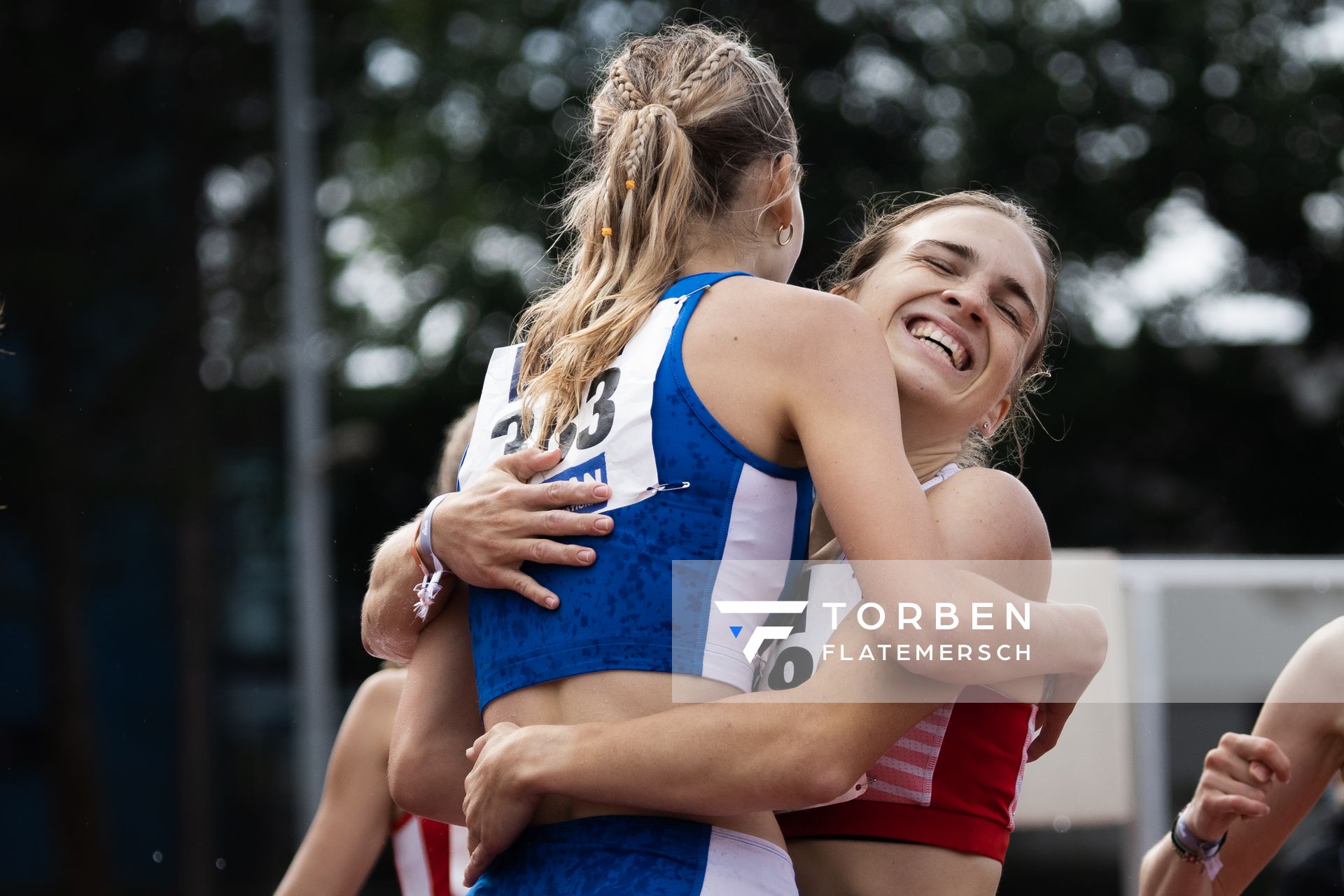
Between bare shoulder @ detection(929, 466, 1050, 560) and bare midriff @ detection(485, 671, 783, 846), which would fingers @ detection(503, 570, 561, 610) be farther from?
bare shoulder @ detection(929, 466, 1050, 560)

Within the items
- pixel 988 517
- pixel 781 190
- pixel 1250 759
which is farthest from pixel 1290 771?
pixel 781 190

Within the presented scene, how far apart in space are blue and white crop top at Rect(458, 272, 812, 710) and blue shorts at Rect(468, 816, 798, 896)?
16cm

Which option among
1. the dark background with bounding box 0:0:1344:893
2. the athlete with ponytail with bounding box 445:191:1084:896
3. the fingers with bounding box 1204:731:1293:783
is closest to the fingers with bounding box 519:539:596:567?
the athlete with ponytail with bounding box 445:191:1084:896

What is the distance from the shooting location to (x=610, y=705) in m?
1.45

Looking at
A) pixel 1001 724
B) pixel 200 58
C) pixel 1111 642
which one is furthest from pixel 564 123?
pixel 1001 724

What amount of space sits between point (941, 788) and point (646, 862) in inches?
15.4

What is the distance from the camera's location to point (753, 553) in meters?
1.45

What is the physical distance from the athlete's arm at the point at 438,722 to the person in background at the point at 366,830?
31.4 inches

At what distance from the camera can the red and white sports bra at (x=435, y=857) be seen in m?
2.55

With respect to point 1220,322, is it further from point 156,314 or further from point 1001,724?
point 1001,724

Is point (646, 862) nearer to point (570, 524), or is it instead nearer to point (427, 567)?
point (570, 524)

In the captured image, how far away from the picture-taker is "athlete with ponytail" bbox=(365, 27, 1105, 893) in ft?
4.60

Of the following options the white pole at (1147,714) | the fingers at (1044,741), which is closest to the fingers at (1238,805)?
the fingers at (1044,741)

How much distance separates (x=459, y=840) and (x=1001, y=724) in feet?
4.13
